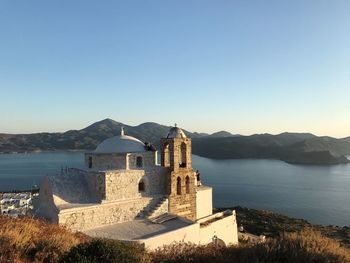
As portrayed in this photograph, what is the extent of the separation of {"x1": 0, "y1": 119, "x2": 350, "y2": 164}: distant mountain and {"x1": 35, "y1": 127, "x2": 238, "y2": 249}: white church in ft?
268

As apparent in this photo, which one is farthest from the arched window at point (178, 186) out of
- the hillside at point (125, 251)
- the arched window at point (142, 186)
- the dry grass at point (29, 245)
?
the dry grass at point (29, 245)

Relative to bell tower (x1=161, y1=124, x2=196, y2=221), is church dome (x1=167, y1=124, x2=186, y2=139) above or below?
above

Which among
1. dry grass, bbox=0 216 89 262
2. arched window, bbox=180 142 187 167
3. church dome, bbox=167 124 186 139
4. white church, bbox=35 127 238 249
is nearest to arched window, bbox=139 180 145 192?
white church, bbox=35 127 238 249

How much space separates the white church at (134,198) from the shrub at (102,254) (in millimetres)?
5604

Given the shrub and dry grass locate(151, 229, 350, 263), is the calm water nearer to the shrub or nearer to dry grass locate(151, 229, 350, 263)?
dry grass locate(151, 229, 350, 263)

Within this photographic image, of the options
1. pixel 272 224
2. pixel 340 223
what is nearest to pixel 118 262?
pixel 272 224

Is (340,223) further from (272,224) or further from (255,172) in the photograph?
(255,172)

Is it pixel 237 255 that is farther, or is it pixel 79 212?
pixel 79 212

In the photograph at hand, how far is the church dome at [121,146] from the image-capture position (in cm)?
1515

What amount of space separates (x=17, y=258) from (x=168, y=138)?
10.7 m

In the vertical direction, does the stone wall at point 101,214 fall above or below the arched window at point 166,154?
below

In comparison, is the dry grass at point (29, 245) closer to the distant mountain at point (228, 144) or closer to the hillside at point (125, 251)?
the hillside at point (125, 251)

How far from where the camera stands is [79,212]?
42.0 feet

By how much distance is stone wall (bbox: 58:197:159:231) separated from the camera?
1263 cm
